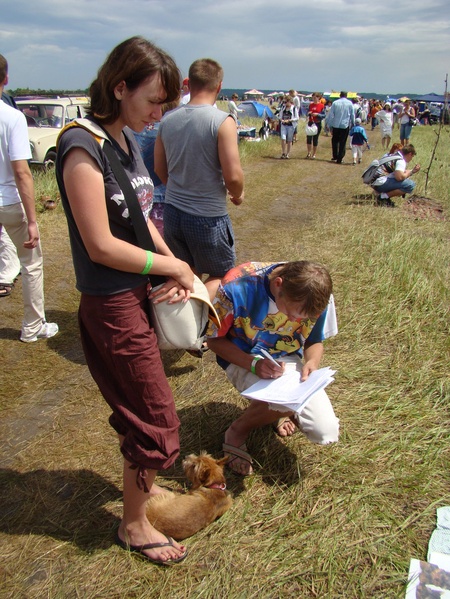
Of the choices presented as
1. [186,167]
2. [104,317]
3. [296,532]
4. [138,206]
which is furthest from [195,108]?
[296,532]

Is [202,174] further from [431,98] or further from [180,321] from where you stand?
[431,98]

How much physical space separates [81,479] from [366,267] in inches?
139

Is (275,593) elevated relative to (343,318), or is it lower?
lower

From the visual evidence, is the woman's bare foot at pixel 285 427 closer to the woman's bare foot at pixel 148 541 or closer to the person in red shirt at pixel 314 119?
the woman's bare foot at pixel 148 541

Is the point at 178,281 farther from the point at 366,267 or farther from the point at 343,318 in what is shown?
the point at 366,267

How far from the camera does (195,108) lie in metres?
2.90

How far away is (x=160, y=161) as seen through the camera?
325 cm

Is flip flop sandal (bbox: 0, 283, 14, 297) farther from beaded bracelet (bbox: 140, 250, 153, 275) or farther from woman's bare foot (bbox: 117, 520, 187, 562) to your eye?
beaded bracelet (bbox: 140, 250, 153, 275)

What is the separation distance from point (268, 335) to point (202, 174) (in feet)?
3.92

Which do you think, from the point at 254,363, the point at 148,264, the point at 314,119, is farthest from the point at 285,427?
the point at 314,119

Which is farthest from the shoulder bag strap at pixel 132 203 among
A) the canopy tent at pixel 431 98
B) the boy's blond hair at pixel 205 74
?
the canopy tent at pixel 431 98

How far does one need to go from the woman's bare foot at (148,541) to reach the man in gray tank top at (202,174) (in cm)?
153

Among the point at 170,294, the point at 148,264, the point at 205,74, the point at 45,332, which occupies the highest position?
the point at 205,74

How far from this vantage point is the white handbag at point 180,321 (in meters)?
1.69
